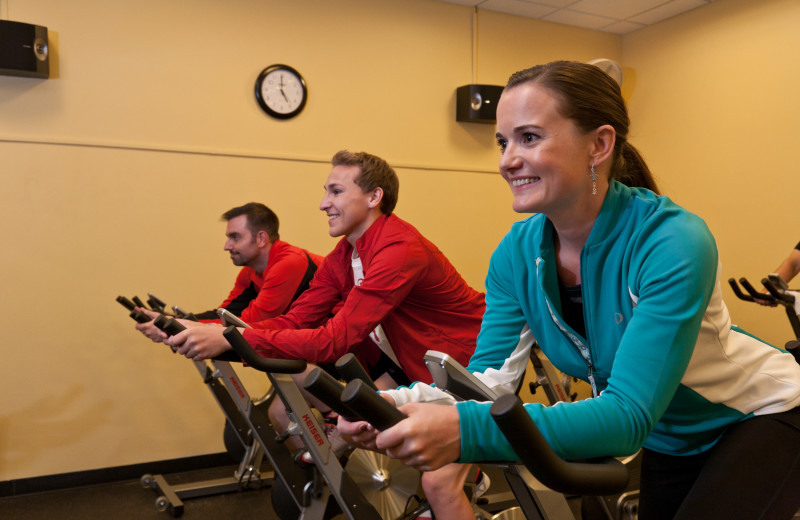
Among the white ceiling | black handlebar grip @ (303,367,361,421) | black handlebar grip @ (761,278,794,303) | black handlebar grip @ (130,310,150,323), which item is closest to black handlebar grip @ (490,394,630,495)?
black handlebar grip @ (303,367,361,421)

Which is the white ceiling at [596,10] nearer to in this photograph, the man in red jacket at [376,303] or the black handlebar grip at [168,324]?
the man in red jacket at [376,303]

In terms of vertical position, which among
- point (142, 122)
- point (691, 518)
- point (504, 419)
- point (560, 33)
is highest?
point (560, 33)

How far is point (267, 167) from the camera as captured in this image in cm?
428

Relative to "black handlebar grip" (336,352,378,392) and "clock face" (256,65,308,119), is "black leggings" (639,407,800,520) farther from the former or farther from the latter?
"clock face" (256,65,308,119)

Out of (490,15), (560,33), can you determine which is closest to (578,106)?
(490,15)

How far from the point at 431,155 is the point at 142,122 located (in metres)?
1.96

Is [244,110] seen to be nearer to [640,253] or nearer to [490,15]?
[490,15]

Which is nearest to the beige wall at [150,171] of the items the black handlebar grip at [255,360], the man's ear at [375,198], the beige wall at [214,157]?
the beige wall at [214,157]

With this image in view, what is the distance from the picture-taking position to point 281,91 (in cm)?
430

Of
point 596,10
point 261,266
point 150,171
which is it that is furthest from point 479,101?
point 150,171

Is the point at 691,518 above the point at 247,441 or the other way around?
above

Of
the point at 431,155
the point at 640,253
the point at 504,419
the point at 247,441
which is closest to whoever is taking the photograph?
the point at 504,419

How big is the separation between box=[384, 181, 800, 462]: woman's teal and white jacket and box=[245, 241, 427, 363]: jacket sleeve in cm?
75

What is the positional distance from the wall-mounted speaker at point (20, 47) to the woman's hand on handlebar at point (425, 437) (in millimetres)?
3492
